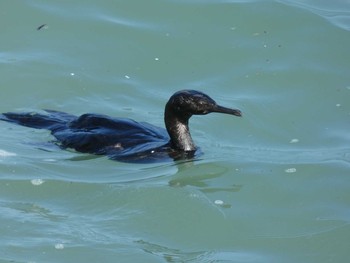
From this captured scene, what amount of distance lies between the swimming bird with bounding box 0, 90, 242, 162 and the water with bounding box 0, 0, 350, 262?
0.13m

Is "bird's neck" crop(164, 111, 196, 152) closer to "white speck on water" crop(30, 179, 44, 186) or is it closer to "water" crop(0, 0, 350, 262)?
"water" crop(0, 0, 350, 262)

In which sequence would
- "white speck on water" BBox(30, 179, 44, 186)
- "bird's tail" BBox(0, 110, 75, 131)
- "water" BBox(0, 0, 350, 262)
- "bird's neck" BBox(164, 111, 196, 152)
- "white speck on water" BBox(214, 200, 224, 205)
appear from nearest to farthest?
"water" BBox(0, 0, 350, 262) → "white speck on water" BBox(214, 200, 224, 205) → "white speck on water" BBox(30, 179, 44, 186) → "bird's neck" BBox(164, 111, 196, 152) → "bird's tail" BBox(0, 110, 75, 131)

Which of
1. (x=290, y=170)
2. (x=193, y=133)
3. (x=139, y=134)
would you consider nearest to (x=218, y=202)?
(x=290, y=170)

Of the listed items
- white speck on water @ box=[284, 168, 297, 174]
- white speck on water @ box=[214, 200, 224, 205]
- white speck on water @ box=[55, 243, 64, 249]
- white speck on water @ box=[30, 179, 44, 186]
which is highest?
white speck on water @ box=[30, 179, 44, 186]

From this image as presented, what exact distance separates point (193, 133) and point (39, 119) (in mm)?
1635

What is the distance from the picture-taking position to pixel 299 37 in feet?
43.4

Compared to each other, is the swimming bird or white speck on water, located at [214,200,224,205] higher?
the swimming bird

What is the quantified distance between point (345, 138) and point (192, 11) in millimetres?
3810

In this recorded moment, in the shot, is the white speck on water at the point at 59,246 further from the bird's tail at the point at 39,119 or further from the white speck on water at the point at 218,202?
the bird's tail at the point at 39,119

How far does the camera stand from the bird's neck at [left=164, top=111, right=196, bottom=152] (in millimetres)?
9938

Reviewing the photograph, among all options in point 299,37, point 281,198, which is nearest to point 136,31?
point 299,37

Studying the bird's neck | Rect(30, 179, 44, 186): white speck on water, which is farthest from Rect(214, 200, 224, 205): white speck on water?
Rect(30, 179, 44, 186): white speck on water

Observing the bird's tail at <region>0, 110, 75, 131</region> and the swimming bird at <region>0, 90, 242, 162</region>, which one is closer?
the swimming bird at <region>0, 90, 242, 162</region>

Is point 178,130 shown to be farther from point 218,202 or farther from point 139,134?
point 218,202
